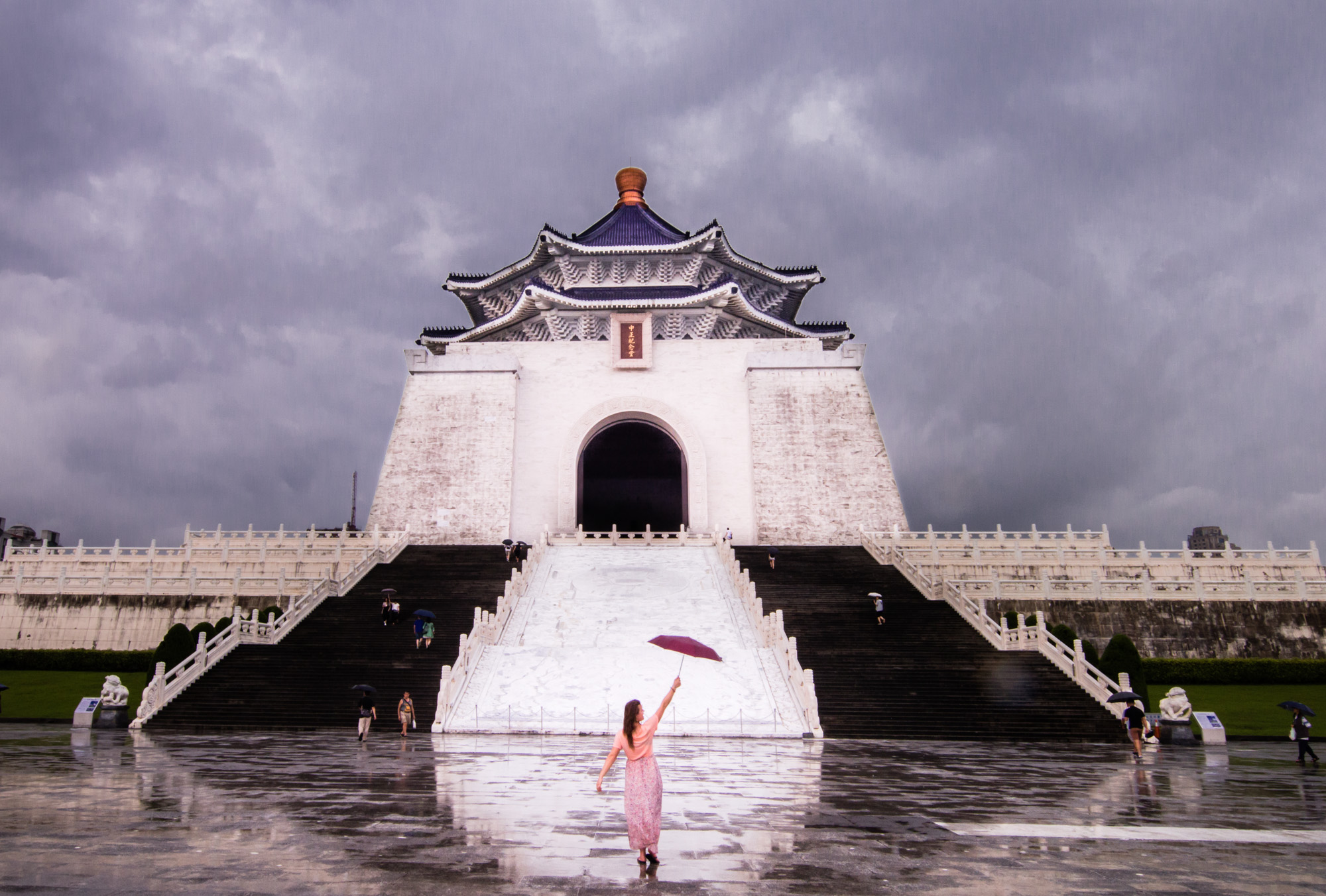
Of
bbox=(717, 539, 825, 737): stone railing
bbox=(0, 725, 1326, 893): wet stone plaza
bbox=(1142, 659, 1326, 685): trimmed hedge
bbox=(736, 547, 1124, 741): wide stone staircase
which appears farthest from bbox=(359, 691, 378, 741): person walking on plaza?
bbox=(1142, 659, 1326, 685): trimmed hedge

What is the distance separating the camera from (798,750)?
9930 mm

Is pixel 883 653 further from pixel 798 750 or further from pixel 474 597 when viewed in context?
pixel 474 597

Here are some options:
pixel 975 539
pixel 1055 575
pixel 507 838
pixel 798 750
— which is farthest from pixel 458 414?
pixel 507 838

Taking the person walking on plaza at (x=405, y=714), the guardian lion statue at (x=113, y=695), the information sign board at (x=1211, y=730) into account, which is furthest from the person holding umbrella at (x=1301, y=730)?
the guardian lion statue at (x=113, y=695)

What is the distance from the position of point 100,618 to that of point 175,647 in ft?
19.1

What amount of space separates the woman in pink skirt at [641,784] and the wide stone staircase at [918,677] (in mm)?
7598

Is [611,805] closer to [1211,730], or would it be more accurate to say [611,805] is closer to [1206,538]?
[1211,730]

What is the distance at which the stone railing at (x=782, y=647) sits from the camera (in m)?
11.7

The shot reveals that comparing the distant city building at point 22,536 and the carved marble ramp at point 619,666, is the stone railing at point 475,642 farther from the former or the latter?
the distant city building at point 22,536

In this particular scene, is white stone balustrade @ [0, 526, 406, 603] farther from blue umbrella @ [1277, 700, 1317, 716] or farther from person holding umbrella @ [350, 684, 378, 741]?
blue umbrella @ [1277, 700, 1317, 716]

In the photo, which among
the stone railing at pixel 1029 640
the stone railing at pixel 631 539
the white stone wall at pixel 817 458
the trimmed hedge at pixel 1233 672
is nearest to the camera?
the stone railing at pixel 1029 640

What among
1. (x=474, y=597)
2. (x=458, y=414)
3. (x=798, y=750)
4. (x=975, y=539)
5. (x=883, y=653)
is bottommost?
(x=798, y=750)

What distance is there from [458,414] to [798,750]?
65.9ft

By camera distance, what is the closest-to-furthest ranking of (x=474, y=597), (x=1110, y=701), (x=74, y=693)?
(x=1110, y=701) < (x=74, y=693) < (x=474, y=597)
